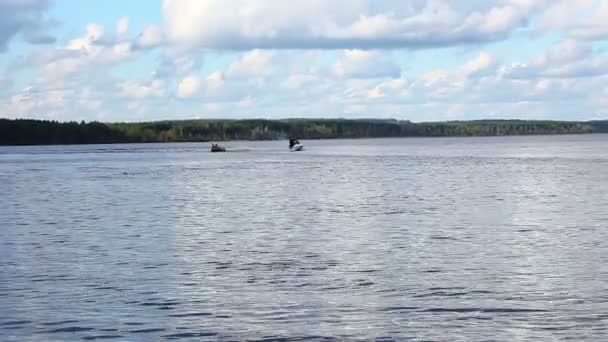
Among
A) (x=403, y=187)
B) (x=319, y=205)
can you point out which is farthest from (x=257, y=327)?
(x=403, y=187)

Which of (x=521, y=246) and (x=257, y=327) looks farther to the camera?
(x=521, y=246)

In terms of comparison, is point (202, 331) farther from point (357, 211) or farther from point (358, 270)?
point (357, 211)

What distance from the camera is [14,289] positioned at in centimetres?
2212

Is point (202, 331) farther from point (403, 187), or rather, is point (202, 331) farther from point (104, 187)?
point (104, 187)

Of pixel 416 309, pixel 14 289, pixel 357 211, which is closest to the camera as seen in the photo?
pixel 416 309

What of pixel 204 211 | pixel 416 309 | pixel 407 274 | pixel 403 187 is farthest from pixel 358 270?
pixel 403 187

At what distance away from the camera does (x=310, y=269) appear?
2425cm

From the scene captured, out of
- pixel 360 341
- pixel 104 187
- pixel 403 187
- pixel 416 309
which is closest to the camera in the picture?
pixel 360 341

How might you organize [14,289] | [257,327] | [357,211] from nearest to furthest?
1. [257,327]
2. [14,289]
3. [357,211]

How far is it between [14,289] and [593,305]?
37.9 feet

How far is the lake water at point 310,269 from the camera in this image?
17922 mm

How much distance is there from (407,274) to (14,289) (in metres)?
8.31

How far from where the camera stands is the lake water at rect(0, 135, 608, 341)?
17.9 metres

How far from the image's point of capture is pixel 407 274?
23.3m
